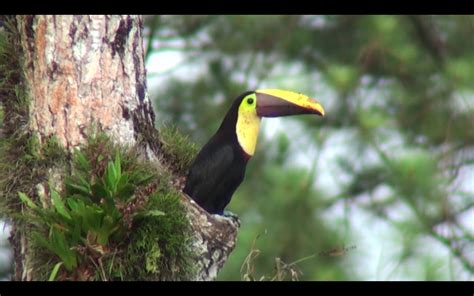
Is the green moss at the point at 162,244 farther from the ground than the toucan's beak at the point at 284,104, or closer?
closer

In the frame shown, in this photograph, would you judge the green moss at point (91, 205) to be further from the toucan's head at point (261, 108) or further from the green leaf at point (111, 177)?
the toucan's head at point (261, 108)

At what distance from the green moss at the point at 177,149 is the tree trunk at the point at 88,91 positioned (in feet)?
0.53

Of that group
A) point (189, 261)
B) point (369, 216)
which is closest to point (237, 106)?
point (189, 261)

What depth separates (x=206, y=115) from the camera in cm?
683

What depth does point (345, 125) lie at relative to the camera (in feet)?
21.7

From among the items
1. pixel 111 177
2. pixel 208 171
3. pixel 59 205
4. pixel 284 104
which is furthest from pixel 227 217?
pixel 59 205

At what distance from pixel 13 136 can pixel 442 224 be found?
374 centimetres

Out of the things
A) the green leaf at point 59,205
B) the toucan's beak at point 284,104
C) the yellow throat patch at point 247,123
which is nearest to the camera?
the green leaf at point 59,205

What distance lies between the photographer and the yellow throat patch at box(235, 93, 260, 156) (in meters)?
3.67

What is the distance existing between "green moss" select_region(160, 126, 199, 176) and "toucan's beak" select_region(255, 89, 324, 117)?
0.28 meters

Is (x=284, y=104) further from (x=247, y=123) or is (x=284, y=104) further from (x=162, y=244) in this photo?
(x=162, y=244)

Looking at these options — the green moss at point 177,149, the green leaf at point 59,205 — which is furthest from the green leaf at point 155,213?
the green moss at point 177,149

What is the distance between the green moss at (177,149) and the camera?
3.57 m

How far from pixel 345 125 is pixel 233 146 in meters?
2.99
